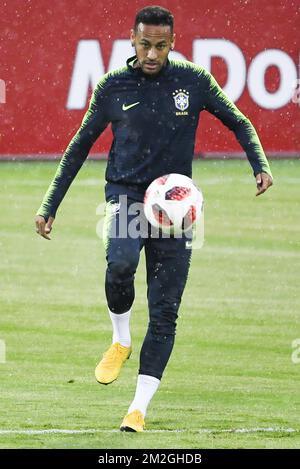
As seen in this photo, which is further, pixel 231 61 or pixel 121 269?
pixel 231 61

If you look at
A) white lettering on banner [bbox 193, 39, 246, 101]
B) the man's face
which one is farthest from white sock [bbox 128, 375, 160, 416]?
white lettering on banner [bbox 193, 39, 246, 101]

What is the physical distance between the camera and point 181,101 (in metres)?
8.79

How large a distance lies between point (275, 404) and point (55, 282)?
19.3ft

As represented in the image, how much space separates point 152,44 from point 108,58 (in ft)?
44.7

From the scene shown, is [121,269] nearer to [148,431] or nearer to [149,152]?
[149,152]

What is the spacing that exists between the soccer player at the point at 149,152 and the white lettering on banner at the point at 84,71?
13203 mm

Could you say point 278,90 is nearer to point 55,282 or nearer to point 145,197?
point 55,282

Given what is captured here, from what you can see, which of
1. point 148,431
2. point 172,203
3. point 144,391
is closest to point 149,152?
point 172,203

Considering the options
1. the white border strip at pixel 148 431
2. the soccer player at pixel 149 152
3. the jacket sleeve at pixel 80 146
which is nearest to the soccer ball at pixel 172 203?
the soccer player at pixel 149 152

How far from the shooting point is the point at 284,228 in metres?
18.7

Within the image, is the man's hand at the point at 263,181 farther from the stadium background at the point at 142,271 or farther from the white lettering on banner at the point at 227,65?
the white lettering on banner at the point at 227,65

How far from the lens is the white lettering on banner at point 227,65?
72.4ft

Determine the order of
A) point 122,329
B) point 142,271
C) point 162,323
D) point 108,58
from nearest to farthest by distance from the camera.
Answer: point 162,323 → point 122,329 → point 142,271 → point 108,58
